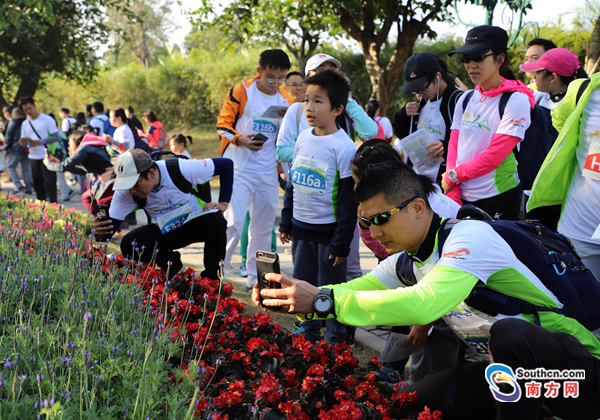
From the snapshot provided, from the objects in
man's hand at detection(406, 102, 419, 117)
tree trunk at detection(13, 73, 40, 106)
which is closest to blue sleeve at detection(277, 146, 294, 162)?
man's hand at detection(406, 102, 419, 117)

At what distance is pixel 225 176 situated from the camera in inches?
197

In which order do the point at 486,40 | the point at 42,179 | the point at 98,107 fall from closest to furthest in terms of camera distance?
1. the point at 486,40
2. the point at 42,179
3. the point at 98,107

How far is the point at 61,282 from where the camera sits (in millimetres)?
3510

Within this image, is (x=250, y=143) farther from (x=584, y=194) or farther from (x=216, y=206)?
(x=584, y=194)

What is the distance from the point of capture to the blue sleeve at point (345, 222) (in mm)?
3850

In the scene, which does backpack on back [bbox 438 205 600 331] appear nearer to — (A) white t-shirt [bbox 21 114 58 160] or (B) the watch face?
(B) the watch face

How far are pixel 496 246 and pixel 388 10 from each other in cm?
1045

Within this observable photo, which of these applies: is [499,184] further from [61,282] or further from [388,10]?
[388,10]

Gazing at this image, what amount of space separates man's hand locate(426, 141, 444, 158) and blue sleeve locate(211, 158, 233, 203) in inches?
70.9

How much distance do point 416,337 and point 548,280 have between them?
1.01 m

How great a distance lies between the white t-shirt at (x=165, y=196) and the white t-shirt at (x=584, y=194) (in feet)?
9.53

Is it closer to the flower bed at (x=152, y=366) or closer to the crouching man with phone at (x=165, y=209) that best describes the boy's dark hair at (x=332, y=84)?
the crouching man with phone at (x=165, y=209)

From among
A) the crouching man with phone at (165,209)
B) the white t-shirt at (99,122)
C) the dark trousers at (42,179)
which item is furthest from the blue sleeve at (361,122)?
the dark trousers at (42,179)

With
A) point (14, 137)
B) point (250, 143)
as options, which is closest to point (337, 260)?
point (250, 143)
